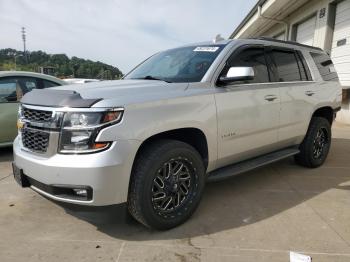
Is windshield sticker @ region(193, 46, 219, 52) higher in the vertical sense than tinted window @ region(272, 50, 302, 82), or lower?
higher

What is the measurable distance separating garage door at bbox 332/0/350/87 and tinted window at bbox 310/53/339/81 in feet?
15.3

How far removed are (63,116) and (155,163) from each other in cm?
87

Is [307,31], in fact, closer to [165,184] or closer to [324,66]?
[324,66]

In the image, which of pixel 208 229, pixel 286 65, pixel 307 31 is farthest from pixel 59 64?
pixel 208 229

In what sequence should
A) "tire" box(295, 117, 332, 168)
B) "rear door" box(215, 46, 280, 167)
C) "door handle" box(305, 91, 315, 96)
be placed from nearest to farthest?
"rear door" box(215, 46, 280, 167)
"door handle" box(305, 91, 315, 96)
"tire" box(295, 117, 332, 168)

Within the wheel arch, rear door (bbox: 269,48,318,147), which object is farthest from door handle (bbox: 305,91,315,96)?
the wheel arch

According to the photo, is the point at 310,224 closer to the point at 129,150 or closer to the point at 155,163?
the point at 155,163

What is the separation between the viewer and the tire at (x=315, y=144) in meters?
5.34

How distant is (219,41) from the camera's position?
4391 mm

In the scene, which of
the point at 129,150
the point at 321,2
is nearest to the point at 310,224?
the point at 129,150

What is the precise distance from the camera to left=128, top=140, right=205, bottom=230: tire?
10.1 ft

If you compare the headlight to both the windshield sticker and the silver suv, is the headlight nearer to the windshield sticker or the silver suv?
the silver suv

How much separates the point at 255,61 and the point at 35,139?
2691 mm

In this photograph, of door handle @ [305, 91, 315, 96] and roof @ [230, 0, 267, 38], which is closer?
door handle @ [305, 91, 315, 96]
